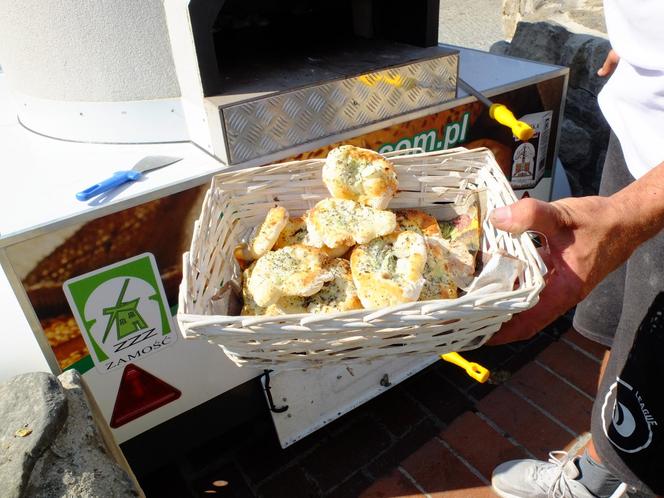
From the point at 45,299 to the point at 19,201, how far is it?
274mm

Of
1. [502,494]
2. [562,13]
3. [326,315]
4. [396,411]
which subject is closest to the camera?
[326,315]

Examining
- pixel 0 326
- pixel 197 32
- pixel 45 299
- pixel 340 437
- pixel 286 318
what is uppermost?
pixel 197 32

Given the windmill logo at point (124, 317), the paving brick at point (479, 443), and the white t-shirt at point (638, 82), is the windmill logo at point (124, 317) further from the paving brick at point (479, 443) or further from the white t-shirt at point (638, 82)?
the white t-shirt at point (638, 82)

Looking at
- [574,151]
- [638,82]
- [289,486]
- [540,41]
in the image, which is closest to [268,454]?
[289,486]

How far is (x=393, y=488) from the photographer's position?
191 centimetres

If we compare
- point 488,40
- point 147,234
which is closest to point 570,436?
point 147,234

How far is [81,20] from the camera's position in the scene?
150 centimetres

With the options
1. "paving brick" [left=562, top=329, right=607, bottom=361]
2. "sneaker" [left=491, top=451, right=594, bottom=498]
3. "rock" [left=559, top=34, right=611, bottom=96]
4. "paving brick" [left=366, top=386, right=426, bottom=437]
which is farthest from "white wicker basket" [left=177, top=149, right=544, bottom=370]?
"rock" [left=559, top=34, right=611, bottom=96]

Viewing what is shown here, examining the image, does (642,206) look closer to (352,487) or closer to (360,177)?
(360,177)

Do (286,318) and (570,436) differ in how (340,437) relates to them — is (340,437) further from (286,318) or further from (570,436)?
(286,318)

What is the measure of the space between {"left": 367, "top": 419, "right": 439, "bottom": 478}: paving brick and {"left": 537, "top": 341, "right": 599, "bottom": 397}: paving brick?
64cm

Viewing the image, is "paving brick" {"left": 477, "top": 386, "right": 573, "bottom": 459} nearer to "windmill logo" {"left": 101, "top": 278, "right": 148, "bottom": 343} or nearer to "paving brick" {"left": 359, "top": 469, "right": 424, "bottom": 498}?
"paving brick" {"left": 359, "top": 469, "right": 424, "bottom": 498}

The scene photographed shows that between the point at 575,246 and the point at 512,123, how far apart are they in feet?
2.05

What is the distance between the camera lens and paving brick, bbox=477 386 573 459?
2.03 m
